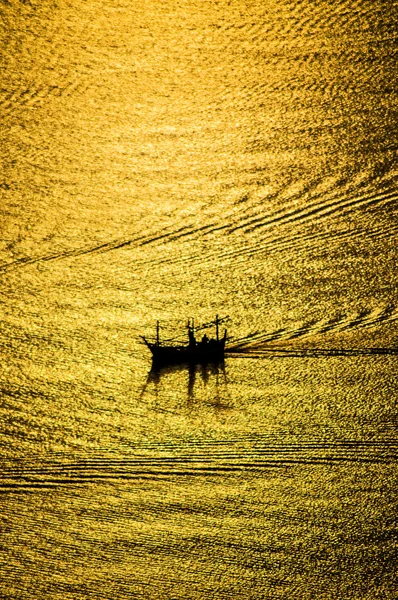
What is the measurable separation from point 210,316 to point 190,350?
0.11 m

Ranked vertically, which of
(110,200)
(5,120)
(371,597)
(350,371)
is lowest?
(371,597)

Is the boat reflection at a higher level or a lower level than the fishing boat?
lower

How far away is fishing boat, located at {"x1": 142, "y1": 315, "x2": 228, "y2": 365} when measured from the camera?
2.43 meters

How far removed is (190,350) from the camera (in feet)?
7.99

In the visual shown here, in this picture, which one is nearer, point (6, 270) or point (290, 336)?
point (290, 336)

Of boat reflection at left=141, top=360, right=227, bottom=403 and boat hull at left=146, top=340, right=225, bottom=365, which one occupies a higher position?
boat hull at left=146, top=340, right=225, bottom=365

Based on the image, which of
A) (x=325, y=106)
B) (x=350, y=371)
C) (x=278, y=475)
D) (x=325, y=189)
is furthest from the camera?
(x=325, y=106)

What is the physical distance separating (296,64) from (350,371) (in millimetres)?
1008

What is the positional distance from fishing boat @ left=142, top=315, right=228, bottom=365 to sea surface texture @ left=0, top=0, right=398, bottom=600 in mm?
19

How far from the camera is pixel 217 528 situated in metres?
2.10

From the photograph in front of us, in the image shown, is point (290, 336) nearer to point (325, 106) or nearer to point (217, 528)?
point (217, 528)

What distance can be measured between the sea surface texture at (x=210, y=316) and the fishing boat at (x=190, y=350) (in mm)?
19

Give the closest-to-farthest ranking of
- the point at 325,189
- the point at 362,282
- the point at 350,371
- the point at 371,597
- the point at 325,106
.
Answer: the point at 371,597
the point at 350,371
the point at 362,282
the point at 325,189
the point at 325,106

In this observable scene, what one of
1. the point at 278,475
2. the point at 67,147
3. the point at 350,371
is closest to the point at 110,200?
the point at 67,147
